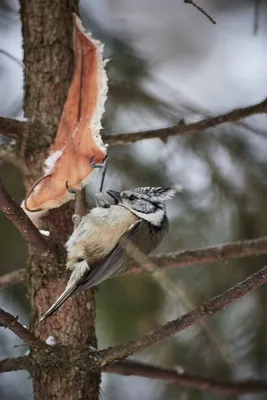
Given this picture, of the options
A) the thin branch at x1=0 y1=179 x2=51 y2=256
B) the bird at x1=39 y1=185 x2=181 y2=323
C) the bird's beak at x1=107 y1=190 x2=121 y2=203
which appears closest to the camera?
the thin branch at x1=0 y1=179 x2=51 y2=256

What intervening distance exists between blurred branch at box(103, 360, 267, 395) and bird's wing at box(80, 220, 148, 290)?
0.86ft

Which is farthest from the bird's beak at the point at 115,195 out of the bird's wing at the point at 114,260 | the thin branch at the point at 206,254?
the thin branch at the point at 206,254

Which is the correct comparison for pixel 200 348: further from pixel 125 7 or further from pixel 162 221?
pixel 125 7

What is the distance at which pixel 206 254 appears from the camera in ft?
7.50

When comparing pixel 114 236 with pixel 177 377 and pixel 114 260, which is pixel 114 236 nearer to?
pixel 114 260

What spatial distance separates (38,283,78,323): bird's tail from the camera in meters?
1.95

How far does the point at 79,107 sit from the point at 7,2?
0.96m

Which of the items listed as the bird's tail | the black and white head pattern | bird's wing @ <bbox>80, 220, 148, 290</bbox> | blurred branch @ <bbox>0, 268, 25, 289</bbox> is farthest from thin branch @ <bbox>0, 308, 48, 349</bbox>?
the black and white head pattern

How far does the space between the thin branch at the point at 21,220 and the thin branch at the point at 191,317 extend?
357mm

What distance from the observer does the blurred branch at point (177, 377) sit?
7.02 ft

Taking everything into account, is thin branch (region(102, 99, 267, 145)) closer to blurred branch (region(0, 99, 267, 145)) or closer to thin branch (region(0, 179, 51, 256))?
blurred branch (region(0, 99, 267, 145))

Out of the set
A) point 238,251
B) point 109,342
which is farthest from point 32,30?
point 109,342

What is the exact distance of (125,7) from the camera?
4.57 metres

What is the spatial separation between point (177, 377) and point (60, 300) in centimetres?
53
